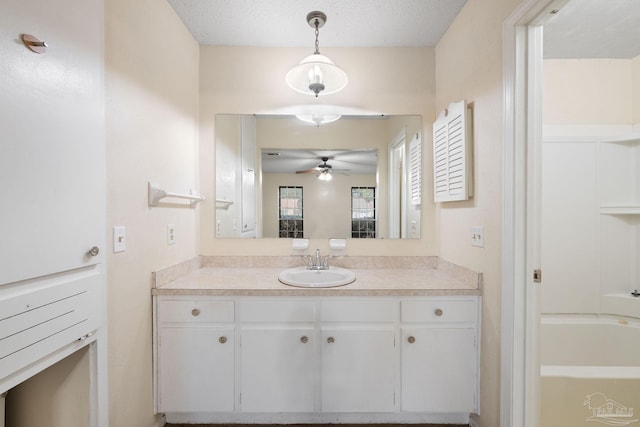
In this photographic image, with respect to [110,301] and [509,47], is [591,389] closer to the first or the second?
[509,47]

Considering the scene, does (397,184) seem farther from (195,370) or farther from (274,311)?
(195,370)

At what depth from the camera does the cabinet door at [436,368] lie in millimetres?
1556

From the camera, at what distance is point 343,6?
1683mm

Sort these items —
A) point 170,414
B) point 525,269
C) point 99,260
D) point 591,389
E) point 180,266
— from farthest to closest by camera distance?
point 180,266 < point 170,414 < point 591,389 < point 525,269 < point 99,260

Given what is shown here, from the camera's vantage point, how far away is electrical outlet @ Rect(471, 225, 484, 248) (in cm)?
151

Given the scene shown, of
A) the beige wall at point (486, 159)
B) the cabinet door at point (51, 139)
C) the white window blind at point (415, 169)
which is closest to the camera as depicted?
the cabinet door at point (51, 139)

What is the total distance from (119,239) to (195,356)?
0.77 metres

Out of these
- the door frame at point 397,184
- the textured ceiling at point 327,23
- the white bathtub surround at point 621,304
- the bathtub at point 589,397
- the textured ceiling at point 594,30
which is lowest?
the bathtub at point 589,397

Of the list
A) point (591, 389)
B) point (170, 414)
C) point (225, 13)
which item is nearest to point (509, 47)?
point (225, 13)

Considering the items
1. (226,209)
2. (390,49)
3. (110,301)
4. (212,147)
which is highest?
(390,49)

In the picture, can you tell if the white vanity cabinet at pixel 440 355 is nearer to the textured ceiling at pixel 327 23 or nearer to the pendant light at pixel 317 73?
the pendant light at pixel 317 73

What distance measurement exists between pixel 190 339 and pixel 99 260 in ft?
2.25

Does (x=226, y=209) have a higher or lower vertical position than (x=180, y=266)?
higher

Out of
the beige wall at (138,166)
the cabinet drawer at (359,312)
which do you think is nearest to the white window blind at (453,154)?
the cabinet drawer at (359,312)
